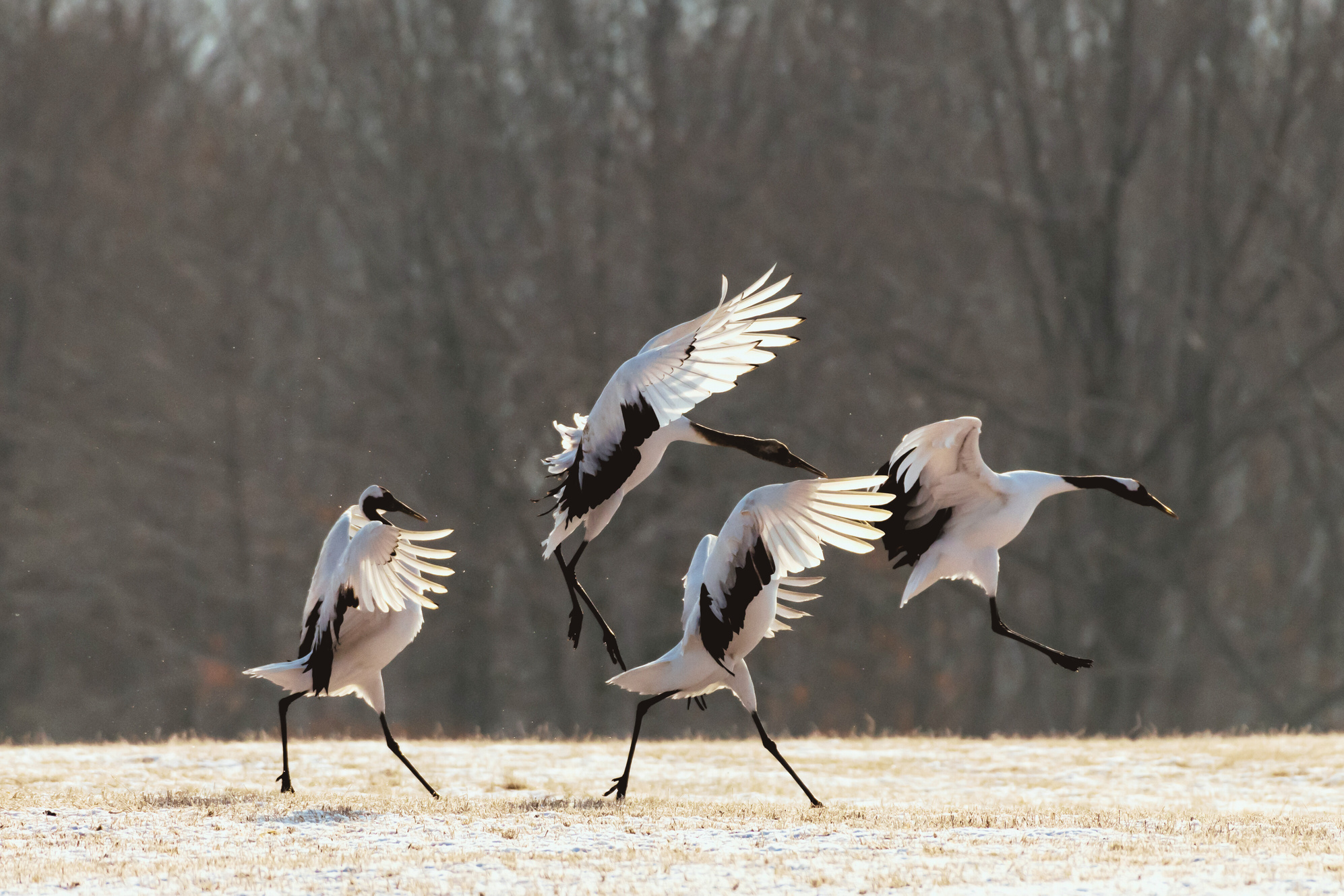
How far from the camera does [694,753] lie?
14.1m

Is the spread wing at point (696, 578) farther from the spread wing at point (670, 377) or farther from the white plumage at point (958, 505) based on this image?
the white plumage at point (958, 505)

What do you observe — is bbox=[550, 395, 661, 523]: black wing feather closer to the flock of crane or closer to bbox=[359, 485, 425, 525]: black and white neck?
the flock of crane

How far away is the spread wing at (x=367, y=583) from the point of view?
9352 millimetres

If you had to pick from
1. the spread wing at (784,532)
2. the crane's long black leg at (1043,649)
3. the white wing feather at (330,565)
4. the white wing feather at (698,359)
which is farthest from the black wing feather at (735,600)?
the white wing feather at (330,565)

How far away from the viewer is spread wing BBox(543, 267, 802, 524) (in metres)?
8.52

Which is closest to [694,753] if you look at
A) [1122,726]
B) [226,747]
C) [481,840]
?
[226,747]

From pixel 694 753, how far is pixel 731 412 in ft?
42.2

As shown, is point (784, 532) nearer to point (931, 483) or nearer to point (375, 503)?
point (931, 483)

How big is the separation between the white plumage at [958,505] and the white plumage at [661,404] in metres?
0.85

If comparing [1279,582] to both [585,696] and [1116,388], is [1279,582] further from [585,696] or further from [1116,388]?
[585,696]

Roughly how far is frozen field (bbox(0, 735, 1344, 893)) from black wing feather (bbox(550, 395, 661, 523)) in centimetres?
169

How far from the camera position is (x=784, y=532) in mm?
8961

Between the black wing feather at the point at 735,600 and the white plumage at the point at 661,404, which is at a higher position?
the white plumage at the point at 661,404

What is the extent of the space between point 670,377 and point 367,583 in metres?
2.13
